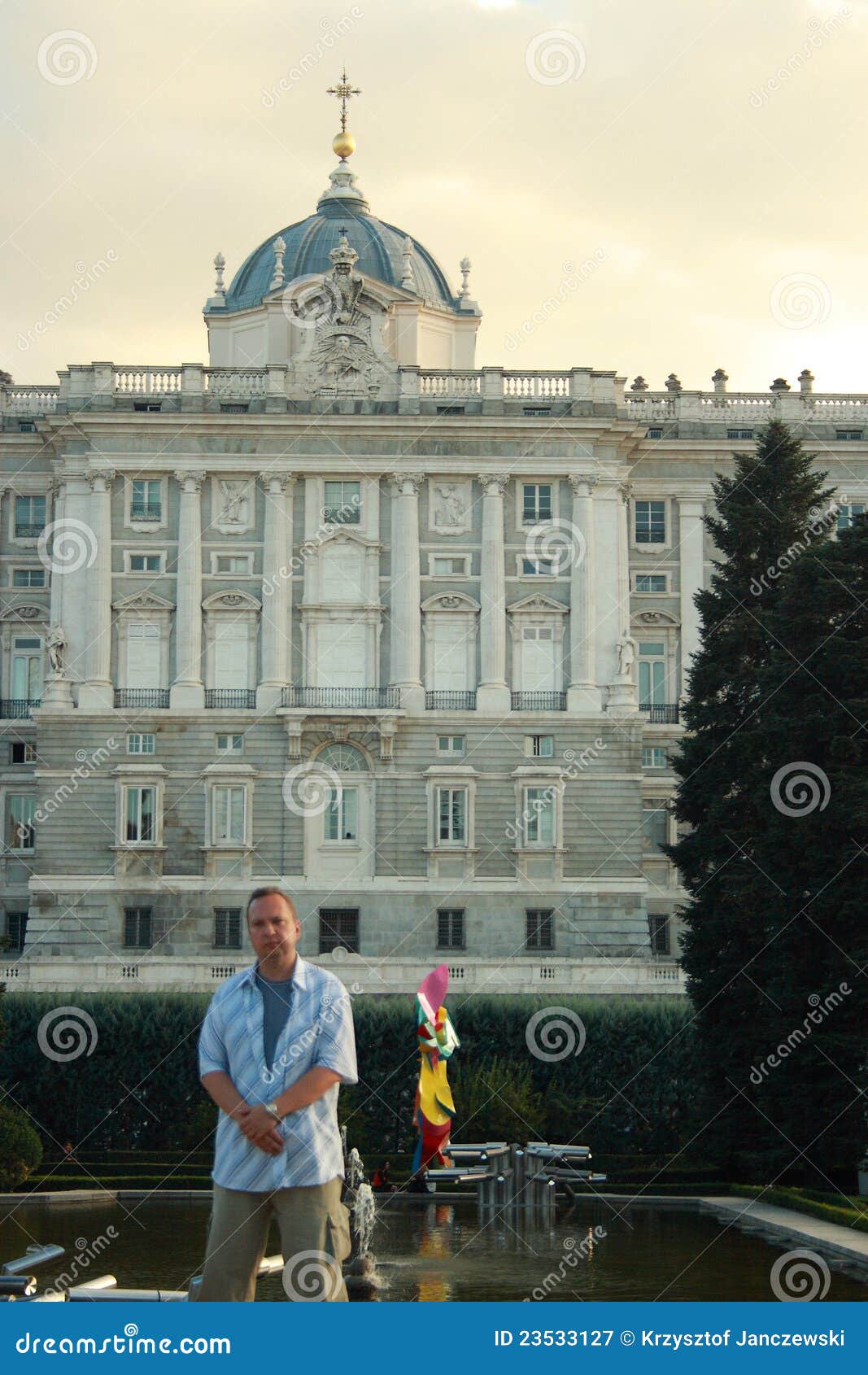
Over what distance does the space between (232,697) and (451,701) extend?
275 inches

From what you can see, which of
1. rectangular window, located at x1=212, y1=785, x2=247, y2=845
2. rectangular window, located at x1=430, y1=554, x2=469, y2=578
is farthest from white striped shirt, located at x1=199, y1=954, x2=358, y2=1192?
rectangular window, located at x1=430, y1=554, x2=469, y2=578

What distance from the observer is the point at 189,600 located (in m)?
69.3

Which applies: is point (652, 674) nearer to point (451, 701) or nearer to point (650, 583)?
point (650, 583)

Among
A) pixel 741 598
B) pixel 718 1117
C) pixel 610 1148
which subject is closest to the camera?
pixel 718 1117

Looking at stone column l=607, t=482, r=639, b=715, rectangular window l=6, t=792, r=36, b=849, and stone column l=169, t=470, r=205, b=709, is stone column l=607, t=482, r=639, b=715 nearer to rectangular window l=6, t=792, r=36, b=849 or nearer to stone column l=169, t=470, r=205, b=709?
stone column l=169, t=470, r=205, b=709

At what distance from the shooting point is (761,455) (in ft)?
179

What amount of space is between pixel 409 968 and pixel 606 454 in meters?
20.2

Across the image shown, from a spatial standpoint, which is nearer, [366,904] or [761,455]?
[761,455]

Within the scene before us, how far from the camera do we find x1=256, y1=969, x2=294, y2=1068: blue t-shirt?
11875 millimetres

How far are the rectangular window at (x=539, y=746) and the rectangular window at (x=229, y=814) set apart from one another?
29.5 ft

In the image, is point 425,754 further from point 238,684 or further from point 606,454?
point 606,454

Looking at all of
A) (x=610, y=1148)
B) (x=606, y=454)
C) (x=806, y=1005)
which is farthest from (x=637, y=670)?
(x=806, y=1005)

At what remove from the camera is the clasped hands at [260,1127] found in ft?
38.1

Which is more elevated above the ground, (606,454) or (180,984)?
(606,454)
